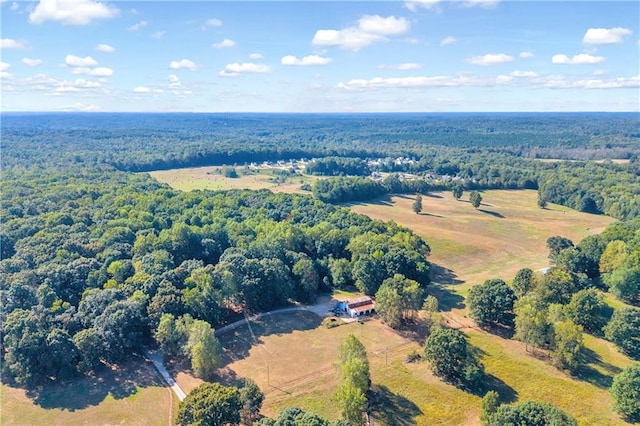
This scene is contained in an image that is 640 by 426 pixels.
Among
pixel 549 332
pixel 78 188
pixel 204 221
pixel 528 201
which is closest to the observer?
pixel 549 332

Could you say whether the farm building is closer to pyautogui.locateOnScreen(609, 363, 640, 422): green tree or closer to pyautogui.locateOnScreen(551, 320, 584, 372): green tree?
pyautogui.locateOnScreen(551, 320, 584, 372): green tree

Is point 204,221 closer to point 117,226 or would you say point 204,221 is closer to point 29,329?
point 117,226

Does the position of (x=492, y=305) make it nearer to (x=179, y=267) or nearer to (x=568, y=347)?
(x=568, y=347)

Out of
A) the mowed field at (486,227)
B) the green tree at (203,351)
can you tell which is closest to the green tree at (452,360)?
the green tree at (203,351)

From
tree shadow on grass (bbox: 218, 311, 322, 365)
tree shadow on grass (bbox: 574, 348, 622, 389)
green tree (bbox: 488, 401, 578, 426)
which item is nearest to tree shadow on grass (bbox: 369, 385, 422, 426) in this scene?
green tree (bbox: 488, 401, 578, 426)

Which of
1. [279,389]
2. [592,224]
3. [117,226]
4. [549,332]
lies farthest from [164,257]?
[592,224]
